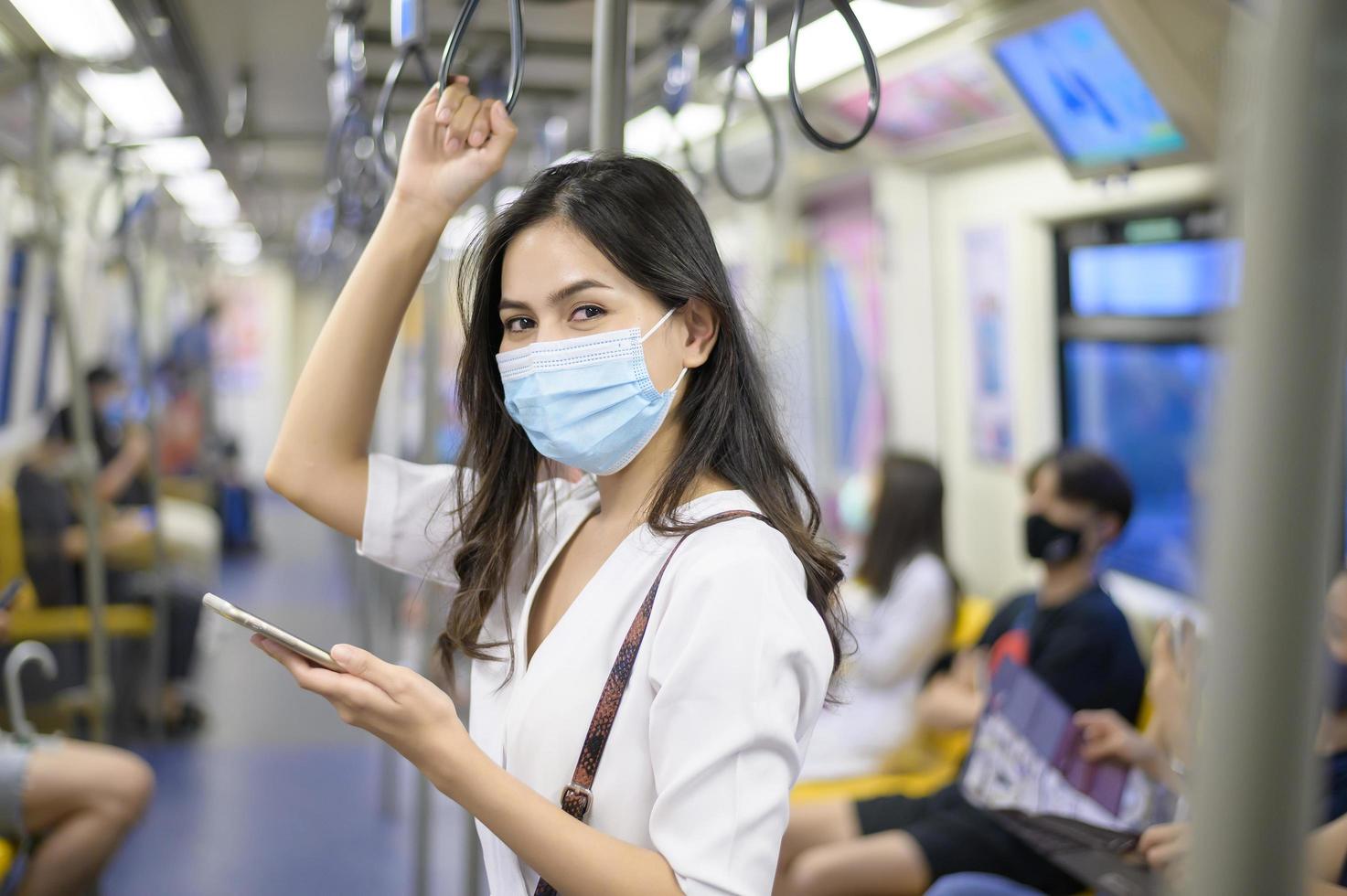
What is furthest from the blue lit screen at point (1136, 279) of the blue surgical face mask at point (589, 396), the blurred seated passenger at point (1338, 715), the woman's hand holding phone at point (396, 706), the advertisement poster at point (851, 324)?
the woman's hand holding phone at point (396, 706)

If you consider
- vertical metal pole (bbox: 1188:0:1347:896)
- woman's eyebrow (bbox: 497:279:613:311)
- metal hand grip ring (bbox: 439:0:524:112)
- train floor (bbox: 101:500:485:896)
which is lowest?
train floor (bbox: 101:500:485:896)

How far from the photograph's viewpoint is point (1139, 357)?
398cm

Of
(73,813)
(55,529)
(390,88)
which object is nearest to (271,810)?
(55,529)

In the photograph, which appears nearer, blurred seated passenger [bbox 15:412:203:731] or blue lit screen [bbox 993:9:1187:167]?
blue lit screen [bbox 993:9:1187:167]

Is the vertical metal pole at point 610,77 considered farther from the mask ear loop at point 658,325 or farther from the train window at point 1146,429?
the train window at point 1146,429

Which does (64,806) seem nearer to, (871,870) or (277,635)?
(871,870)

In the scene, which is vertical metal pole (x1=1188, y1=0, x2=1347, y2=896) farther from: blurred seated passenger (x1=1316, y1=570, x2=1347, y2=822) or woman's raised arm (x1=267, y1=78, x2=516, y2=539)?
blurred seated passenger (x1=1316, y1=570, x2=1347, y2=822)

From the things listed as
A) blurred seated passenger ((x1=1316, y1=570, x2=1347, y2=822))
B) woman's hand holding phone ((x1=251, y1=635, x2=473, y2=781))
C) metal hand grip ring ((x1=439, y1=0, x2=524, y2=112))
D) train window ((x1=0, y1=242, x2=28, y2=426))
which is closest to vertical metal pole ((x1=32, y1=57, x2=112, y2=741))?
train window ((x1=0, y1=242, x2=28, y2=426))

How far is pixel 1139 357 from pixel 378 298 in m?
3.16

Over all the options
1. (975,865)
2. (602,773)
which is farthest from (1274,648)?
(975,865)

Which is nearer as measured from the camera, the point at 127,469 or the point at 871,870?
the point at 871,870

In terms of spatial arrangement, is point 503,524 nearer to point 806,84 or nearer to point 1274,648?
point 1274,648

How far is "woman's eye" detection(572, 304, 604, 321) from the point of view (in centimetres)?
129

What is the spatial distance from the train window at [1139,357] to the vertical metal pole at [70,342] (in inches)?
133
